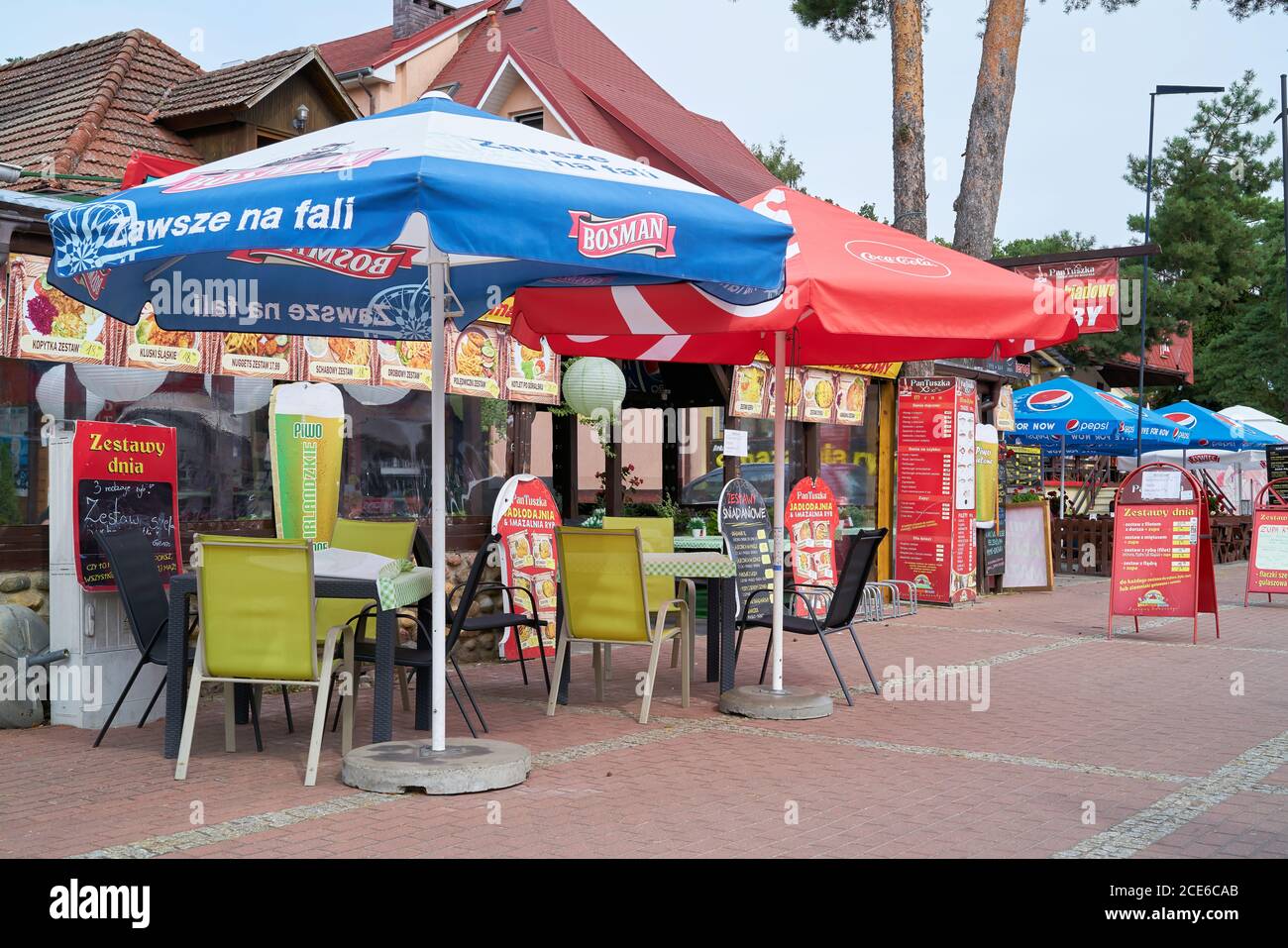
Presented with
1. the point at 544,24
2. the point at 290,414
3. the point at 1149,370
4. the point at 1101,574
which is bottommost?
the point at 1101,574

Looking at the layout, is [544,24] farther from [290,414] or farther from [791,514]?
[290,414]

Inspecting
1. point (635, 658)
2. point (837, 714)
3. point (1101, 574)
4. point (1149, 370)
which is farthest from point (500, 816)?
point (1149, 370)

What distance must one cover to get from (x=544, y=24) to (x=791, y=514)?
14497mm

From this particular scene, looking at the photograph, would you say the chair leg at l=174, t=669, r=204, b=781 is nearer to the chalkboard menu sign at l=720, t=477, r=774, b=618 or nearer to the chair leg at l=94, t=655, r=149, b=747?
the chair leg at l=94, t=655, r=149, b=747

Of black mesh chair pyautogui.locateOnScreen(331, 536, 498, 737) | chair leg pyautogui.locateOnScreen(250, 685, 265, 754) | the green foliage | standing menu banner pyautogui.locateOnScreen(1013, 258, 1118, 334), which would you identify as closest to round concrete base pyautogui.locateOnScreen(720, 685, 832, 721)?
Answer: black mesh chair pyautogui.locateOnScreen(331, 536, 498, 737)

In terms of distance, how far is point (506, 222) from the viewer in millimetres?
4266

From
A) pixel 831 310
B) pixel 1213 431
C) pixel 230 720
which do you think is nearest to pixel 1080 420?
pixel 1213 431

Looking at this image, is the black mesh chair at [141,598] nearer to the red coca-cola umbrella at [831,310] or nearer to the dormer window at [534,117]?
the red coca-cola umbrella at [831,310]

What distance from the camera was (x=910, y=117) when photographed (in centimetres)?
1339

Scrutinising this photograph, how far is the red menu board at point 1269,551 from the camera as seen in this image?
1320cm

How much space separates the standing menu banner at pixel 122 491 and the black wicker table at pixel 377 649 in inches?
36.7

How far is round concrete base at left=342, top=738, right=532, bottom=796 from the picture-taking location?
4.97 meters
